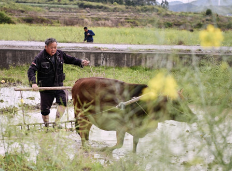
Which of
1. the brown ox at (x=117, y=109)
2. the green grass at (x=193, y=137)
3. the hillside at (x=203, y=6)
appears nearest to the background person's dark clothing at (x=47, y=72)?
the brown ox at (x=117, y=109)

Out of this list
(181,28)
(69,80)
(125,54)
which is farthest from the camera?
(125,54)

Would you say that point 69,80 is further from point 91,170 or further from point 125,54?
point 91,170

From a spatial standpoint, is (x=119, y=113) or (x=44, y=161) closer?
(x=44, y=161)

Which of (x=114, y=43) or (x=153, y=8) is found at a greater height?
(x=153, y=8)

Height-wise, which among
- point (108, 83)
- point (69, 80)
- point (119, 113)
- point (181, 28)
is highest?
point (181, 28)

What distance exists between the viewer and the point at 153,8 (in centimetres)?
225

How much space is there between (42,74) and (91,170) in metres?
2.54

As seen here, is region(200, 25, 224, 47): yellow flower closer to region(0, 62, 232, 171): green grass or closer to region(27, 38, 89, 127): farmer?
region(0, 62, 232, 171): green grass

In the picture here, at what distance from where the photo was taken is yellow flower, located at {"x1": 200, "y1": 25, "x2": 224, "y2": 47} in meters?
2.17

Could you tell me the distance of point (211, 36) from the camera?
2.18 metres

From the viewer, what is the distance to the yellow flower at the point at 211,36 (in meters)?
2.17

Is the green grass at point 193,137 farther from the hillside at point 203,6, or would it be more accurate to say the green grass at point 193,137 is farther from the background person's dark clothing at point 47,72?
the background person's dark clothing at point 47,72

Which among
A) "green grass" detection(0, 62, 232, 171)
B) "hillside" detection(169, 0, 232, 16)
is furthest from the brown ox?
"hillside" detection(169, 0, 232, 16)

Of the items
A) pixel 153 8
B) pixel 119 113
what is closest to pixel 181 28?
pixel 153 8
